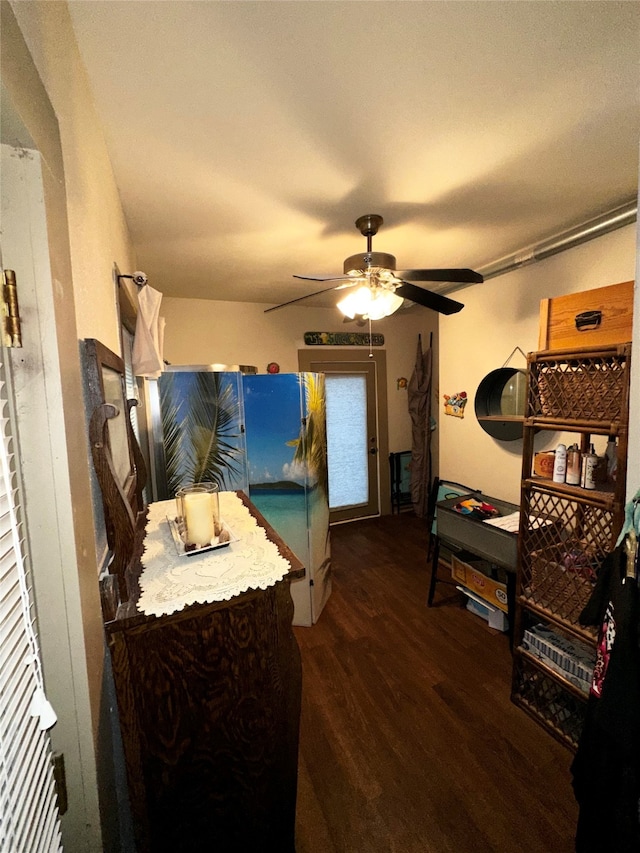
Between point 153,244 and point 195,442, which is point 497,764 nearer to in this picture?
point 195,442

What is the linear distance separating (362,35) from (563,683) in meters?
2.36

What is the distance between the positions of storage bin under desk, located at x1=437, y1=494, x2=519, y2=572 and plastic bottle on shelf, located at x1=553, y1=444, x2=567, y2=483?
53 centimetres

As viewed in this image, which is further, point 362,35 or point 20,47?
point 362,35

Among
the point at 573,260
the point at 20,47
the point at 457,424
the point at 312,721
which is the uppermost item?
the point at 573,260

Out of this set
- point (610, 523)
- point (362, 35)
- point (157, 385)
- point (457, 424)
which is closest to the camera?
point (362, 35)

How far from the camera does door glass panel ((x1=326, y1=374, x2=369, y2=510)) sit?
12.3 ft

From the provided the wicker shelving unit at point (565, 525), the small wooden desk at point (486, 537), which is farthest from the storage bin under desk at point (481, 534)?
the wicker shelving unit at point (565, 525)

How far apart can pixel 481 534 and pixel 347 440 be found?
197cm

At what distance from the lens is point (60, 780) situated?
58 centimetres

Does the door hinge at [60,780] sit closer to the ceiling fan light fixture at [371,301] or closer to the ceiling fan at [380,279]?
the ceiling fan at [380,279]

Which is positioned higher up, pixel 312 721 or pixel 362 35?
pixel 362 35

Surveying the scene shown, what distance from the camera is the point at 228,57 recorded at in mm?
915

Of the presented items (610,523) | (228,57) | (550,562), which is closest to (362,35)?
(228,57)

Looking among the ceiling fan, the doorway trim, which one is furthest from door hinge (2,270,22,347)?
the doorway trim
